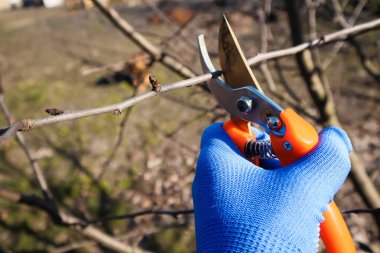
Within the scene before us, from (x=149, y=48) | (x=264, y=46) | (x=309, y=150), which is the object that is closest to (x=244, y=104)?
(x=309, y=150)

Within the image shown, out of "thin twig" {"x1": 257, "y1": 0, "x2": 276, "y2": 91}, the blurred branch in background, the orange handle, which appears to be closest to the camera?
the orange handle

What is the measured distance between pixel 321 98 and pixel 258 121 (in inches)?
48.7

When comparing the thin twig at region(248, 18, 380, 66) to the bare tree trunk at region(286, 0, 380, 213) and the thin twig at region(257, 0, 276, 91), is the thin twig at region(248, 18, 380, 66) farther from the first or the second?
the thin twig at region(257, 0, 276, 91)

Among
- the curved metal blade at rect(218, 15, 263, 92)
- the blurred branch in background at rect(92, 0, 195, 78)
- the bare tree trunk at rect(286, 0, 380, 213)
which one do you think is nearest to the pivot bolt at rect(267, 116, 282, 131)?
the curved metal blade at rect(218, 15, 263, 92)

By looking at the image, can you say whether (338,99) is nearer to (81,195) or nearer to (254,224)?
(81,195)

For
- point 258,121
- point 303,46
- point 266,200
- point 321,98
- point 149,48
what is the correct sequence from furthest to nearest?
point 321,98, point 149,48, point 303,46, point 258,121, point 266,200

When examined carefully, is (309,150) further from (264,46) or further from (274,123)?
(264,46)

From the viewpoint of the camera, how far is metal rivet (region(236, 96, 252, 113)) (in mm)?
1139

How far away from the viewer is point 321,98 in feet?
7.31

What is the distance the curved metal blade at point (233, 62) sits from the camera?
3.62 ft

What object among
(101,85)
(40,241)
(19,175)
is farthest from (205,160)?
(101,85)

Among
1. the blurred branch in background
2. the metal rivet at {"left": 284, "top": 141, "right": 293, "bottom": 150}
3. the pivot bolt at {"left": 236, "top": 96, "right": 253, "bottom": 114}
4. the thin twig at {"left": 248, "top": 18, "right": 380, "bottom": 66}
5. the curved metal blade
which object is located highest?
the blurred branch in background

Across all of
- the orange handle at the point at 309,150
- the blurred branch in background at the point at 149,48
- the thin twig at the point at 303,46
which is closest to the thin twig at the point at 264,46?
the blurred branch in background at the point at 149,48

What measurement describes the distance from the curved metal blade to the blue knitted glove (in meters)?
0.25
